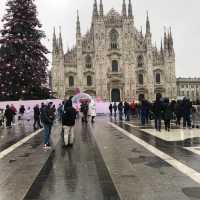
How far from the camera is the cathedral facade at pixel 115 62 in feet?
274

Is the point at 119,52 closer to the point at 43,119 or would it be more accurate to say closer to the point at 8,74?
the point at 8,74

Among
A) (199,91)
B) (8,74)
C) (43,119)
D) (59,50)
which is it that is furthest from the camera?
(199,91)

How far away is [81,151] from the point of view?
15078 millimetres

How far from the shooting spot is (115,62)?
84.8 metres

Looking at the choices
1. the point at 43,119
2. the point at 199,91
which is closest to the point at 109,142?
the point at 43,119

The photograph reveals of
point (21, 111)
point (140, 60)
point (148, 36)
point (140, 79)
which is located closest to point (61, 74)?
point (140, 79)

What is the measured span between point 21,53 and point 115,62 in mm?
34980

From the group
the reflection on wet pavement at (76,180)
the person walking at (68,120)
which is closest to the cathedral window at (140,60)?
the person walking at (68,120)

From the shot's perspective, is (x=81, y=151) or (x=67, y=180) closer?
(x=67, y=180)

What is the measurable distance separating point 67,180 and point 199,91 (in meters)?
122

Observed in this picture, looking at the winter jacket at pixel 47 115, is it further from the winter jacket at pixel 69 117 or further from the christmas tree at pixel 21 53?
the christmas tree at pixel 21 53

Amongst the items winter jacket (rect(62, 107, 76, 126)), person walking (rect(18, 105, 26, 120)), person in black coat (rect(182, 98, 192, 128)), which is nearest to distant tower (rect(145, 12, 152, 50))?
person walking (rect(18, 105, 26, 120))

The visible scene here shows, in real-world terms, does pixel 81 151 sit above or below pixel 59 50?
below

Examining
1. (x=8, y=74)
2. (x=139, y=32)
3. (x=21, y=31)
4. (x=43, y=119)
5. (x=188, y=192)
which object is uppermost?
(x=139, y=32)
